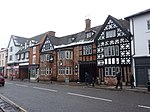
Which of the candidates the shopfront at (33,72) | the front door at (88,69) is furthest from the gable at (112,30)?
the shopfront at (33,72)

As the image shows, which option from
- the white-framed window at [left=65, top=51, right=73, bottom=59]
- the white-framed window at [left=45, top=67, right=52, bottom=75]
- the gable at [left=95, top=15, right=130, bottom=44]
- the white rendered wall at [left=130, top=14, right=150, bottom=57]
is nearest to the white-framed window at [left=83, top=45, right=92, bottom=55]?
the gable at [left=95, top=15, right=130, bottom=44]

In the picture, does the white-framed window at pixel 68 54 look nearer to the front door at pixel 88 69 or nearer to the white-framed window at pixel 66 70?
the white-framed window at pixel 66 70

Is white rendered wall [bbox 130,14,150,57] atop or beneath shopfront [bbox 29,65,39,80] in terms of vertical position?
atop

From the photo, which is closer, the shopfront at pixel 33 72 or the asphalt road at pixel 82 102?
the asphalt road at pixel 82 102

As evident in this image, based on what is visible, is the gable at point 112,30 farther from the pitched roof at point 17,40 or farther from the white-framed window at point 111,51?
the pitched roof at point 17,40

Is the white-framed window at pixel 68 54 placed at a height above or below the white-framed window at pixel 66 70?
Answer: above

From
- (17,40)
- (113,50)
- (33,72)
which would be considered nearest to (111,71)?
(113,50)

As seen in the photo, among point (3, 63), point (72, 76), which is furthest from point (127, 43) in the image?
point (3, 63)

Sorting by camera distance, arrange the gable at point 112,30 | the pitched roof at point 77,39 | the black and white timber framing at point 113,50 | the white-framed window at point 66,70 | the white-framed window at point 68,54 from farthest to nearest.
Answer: the white-framed window at point 68,54, the white-framed window at point 66,70, the pitched roof at point 77,39, the gable at point 112,30, the black and white timber framing at point 113,50

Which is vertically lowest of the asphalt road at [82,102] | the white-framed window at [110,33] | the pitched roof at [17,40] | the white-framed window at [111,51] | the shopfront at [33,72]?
the asphalt road at [82,102]

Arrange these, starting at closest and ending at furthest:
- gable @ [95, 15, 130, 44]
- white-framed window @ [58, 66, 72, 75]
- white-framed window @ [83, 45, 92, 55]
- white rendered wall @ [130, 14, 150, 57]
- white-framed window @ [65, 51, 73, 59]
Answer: white rendered wall @ [130, 14, 150, 57] → gable @ [95, 15, 130, 44] → white-framed window @ [83, 45, 92, 55] → white-framed window @ [58, 66, 72, 75] → white-framed window @ [65, 51, 73, 59]

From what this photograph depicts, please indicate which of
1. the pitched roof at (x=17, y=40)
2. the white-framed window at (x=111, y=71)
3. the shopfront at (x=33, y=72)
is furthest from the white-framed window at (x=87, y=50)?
the pitched roof at (x=17, y=40)

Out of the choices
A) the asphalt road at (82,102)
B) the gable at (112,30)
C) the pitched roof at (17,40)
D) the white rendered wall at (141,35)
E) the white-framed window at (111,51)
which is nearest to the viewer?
the asphalt road at (82,102)

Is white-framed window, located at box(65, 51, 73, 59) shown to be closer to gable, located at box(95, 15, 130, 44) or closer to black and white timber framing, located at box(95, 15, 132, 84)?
black and white timber framing, located at box(95, 15, 132, 84)
